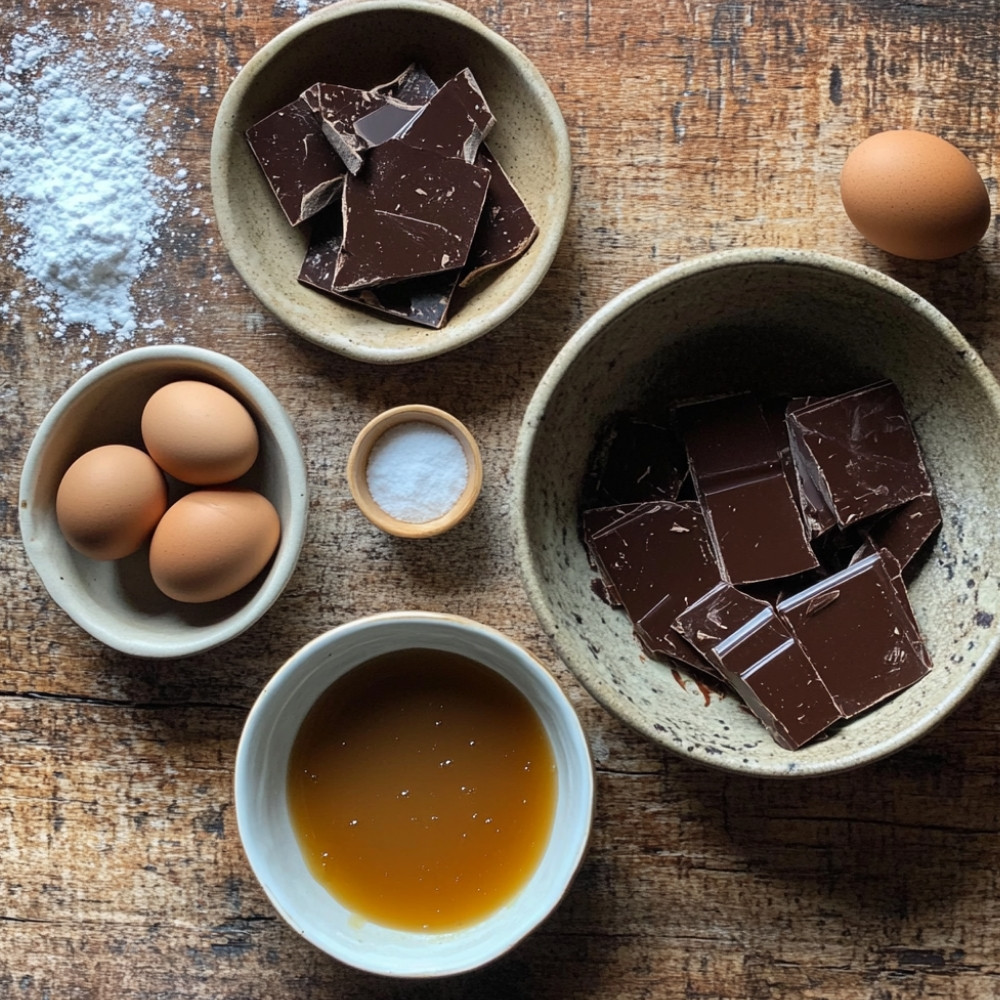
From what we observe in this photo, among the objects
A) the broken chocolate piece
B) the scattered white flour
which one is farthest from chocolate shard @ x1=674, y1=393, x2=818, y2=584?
the scattered white flour

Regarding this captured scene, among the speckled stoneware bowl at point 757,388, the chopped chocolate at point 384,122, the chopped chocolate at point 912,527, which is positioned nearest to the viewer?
the speckled stoneware bowl at point 757,388

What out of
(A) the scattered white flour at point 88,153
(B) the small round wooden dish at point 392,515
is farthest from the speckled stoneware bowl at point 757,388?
(A) the scattered white flour at point 88,153

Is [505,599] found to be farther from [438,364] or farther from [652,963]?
[652,963]

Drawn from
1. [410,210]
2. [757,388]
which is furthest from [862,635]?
[410,210]

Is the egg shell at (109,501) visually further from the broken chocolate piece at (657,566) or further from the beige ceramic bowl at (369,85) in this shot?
the broken chocolate piece at (657,566)

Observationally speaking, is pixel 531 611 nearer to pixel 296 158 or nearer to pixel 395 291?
pixel 395 291

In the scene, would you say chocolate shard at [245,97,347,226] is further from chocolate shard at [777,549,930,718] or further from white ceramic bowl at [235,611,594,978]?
chocolate shard at [777,549,930,718]
